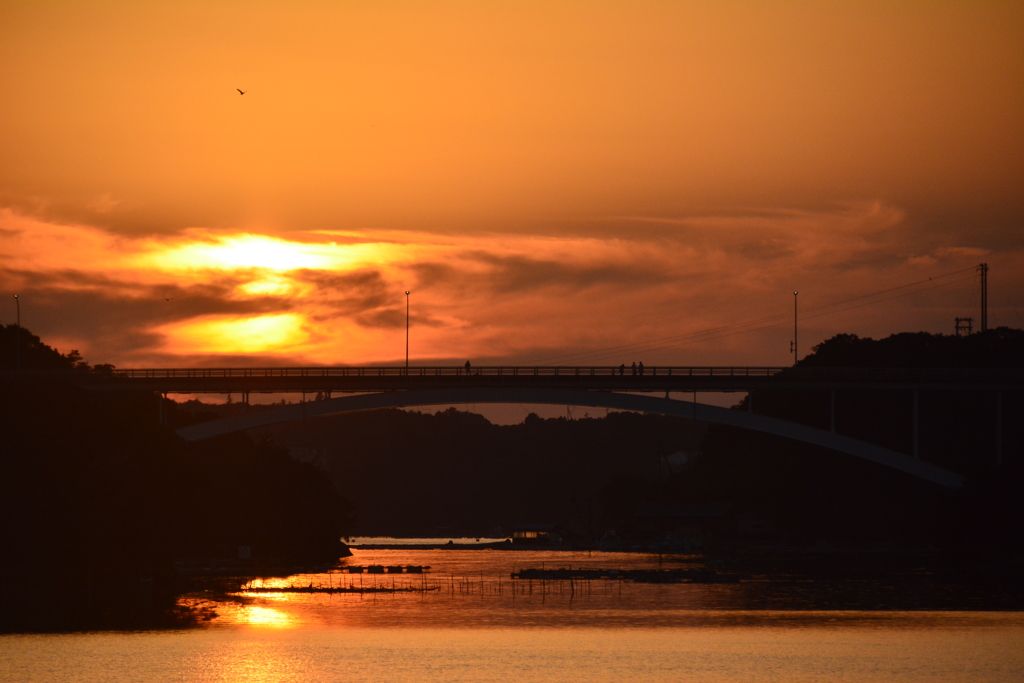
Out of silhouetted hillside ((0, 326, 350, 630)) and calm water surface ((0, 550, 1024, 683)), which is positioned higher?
silhouetted hillside ((0, 326, 350, 630))

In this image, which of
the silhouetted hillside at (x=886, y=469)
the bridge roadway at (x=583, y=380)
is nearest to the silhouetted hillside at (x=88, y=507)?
the bridge roadway at (x=583, y=380)

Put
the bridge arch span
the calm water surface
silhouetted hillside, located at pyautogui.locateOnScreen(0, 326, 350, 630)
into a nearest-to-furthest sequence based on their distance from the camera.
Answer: the calm water surface → silhouetted hillside, located at pyautogui.locateOnScreen(0, 326, 350, 630) → the bridge arch span

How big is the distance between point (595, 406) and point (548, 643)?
30631 mm

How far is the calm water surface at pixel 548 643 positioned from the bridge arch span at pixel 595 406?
1053 centimetres

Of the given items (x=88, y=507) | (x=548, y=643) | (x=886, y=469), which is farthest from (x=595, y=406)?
(x=886, y=469)

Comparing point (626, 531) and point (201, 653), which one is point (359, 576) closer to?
point (201, 653)

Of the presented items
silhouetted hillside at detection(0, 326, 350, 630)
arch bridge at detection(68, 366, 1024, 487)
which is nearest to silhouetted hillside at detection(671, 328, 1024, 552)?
arch bridge at detection(68, 366, 1024, 487)

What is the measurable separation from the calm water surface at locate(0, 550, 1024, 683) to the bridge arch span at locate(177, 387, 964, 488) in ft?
34.5

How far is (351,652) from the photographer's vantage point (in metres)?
57.5

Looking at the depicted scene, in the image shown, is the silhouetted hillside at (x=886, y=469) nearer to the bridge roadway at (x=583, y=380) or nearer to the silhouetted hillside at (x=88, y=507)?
the bridge roadway at (x=583, y=380)

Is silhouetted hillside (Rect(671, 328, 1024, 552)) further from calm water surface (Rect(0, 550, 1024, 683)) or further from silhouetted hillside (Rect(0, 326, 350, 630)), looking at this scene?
silhouetted hillside (Rect(0, 326, 350, 630))

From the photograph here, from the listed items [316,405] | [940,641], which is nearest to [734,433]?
[316,405]

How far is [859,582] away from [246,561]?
5224cm

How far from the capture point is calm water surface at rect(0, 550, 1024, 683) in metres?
51.4
